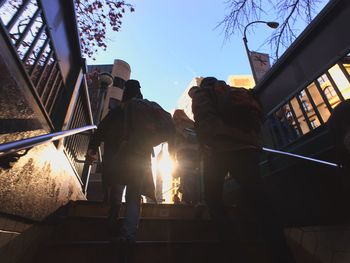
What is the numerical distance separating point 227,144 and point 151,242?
1.18 metres

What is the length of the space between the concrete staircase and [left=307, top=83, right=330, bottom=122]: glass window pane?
75.8 inches

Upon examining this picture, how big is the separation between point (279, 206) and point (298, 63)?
2.47 meters

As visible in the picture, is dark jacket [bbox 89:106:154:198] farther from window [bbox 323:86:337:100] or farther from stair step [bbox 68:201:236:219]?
window [bbox 323:86:337:100]

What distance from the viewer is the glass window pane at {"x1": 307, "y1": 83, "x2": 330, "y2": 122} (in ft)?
11.8

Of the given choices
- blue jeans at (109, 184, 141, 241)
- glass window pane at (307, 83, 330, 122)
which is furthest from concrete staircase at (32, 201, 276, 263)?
glass window pane at (307, 83, 330, 122)

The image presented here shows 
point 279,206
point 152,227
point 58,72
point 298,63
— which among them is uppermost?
point 298,63

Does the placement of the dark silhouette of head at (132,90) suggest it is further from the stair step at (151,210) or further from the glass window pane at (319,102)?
the glass window pane at (319,102)

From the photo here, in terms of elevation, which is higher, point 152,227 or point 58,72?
point 58,72

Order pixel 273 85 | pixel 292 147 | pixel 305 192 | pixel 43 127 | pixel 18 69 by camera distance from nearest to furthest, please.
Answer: pixel 18 69, pixel 43 127, pixel 305 192, pixel 292 147, pixel 273 85

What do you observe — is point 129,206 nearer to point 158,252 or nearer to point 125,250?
point 125,250

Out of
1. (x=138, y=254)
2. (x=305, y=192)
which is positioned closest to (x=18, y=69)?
(x=138, y=254)

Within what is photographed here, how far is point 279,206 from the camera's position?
10.4 ft

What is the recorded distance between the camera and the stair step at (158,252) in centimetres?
217

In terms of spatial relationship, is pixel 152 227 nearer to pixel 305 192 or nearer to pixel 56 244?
pixel 56 244
